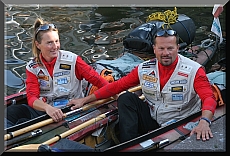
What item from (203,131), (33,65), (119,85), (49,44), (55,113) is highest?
(49,44)

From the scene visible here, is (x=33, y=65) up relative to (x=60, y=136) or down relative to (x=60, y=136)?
up


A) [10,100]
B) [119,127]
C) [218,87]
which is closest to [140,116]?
[119,127]

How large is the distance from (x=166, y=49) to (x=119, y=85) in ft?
2.45

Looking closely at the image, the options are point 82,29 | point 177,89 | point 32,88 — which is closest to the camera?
point 177,89

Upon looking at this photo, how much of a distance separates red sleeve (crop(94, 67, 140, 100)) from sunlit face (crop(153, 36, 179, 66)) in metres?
0.42

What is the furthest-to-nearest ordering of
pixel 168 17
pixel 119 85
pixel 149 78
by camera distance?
pixel 168 17, pixel 119 85, pixel 149 78

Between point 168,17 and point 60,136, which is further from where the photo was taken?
point 168,17

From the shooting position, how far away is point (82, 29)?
34.1 feet

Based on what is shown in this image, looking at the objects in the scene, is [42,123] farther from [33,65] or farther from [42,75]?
[33,65]

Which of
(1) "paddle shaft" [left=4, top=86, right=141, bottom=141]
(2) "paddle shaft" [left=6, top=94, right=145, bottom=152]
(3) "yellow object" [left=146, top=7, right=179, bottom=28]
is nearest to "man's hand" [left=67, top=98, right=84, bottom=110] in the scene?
(1) "paddle shaft" [left=4, top=86, right=141, bottom=141]

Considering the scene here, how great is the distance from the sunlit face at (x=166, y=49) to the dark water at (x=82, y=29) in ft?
10.3

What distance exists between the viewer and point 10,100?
4.98m

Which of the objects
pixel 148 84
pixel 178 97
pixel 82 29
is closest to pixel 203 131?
pixel 178 97

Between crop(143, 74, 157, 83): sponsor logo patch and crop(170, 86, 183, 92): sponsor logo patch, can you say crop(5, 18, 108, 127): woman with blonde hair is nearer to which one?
crop(143, 74, 157, 83): sponsor logo patch
